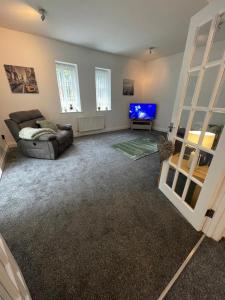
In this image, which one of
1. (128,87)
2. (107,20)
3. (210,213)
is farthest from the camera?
(128,87)

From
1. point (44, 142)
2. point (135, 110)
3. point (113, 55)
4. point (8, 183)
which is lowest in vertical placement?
point (8, 183)

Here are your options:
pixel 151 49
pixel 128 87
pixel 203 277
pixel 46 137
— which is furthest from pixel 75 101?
pixel 203 277

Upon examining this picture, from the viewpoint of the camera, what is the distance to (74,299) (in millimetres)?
876

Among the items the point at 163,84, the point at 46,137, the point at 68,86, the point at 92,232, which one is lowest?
the point at 92,232

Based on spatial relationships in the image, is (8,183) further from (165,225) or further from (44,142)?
(165,225)

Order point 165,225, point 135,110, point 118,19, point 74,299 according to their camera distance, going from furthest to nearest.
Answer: point 135,110, point 118,19, point 165,225, point 74,299

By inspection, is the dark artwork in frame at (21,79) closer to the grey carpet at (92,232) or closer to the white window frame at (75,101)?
the white window frame at (75,101)

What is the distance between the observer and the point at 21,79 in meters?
3.17

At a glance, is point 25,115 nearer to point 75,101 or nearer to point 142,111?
point 75,101

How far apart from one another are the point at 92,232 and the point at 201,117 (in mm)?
1543

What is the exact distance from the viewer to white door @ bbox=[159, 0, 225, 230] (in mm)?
1032

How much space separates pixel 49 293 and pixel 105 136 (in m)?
3.86

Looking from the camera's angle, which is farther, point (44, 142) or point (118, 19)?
point (44, 142)

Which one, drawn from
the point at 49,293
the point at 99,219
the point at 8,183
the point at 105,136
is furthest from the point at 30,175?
the point at 105,136
